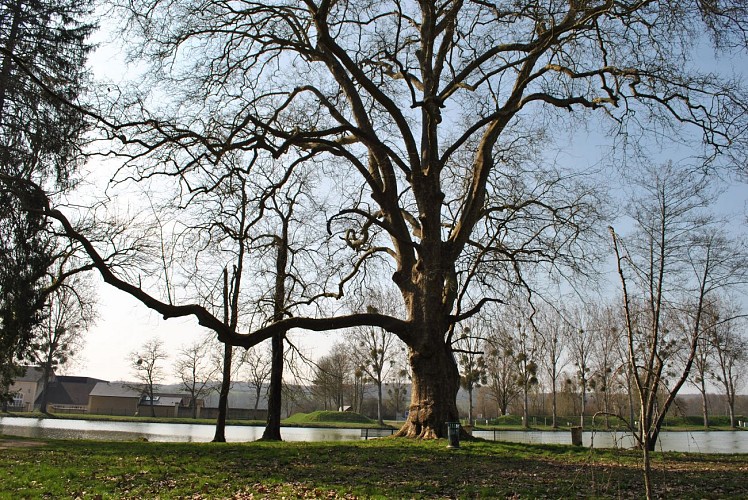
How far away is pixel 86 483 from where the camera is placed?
8039mm

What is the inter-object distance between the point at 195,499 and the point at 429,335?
26.1 feet

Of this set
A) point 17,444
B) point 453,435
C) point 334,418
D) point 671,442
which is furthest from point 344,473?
point 334,418

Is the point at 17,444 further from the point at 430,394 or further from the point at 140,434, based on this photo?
the point at 140,434

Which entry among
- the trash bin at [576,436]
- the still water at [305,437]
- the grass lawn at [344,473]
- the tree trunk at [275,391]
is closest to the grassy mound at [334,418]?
the still water at [305,437]

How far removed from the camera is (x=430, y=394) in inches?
551

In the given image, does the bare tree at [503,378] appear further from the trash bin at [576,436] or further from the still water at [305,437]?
the trash bin at [576,436]

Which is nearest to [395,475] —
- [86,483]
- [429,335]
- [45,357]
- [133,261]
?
[86,483]

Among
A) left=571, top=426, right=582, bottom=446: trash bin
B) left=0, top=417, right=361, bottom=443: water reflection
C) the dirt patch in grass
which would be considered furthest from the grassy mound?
the dirt patch in grass

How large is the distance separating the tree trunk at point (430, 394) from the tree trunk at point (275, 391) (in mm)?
6391

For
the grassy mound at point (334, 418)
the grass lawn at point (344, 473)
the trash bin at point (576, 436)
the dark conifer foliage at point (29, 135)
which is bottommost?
the grassy mound at point (334, 418)

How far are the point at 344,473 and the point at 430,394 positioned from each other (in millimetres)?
5365

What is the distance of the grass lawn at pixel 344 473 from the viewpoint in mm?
7461

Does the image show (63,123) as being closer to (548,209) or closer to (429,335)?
(429,335)

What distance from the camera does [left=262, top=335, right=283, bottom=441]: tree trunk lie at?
19.1m
